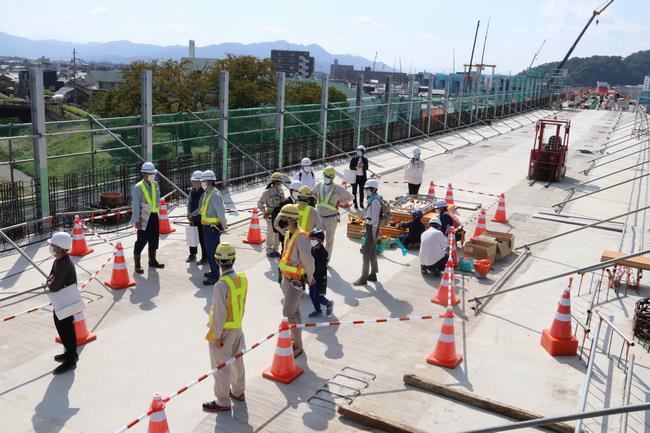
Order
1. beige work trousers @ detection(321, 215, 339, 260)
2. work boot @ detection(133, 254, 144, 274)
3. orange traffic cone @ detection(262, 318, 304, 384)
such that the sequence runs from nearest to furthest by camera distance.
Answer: orange traffic cone @ detection(262, 318, 304, 384)
work boot @ detection(133, 254, 144, 274)
beige work trousers @ detection(321, 215, 339, 260)

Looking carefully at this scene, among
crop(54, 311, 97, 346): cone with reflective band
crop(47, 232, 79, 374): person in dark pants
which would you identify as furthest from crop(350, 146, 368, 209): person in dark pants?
crop(47, 232, 79, 374): person in dark pants

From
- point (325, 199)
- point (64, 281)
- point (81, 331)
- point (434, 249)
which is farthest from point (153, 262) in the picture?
point (434, 249)

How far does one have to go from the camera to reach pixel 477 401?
22.0 feet

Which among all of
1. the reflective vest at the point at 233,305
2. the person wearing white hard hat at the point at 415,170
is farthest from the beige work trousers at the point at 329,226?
the person wearing white hard hat at the point at 415,170

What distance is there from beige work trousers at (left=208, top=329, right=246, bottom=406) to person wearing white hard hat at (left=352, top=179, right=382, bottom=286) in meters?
4.29

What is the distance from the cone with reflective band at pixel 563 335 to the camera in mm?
8133

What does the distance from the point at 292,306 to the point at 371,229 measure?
3.05 m

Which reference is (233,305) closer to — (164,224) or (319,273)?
(319,273)

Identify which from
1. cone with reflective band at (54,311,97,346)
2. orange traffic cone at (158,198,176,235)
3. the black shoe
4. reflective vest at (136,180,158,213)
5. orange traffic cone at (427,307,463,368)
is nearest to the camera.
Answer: the black shoe

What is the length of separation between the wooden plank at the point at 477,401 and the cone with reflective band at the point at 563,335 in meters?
1.94

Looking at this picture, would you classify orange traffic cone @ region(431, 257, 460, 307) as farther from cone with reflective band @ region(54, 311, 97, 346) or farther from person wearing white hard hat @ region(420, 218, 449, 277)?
cone with reflective band @ region(54, 311, 97, 346)

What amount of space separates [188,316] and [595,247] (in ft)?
30.5

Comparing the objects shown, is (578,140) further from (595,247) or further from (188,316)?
(188,316)

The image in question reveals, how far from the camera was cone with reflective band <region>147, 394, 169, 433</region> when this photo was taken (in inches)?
209
